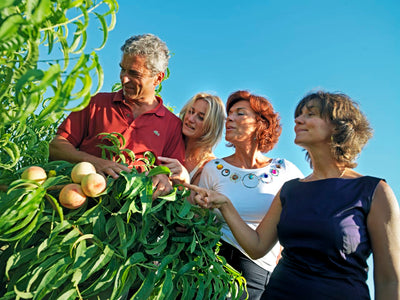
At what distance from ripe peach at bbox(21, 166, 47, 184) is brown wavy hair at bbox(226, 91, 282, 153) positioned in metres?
1.37

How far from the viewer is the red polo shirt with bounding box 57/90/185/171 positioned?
177 centimetres

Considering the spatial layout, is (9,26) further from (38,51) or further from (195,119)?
(195,119)

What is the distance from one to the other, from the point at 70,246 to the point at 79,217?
0.41ft

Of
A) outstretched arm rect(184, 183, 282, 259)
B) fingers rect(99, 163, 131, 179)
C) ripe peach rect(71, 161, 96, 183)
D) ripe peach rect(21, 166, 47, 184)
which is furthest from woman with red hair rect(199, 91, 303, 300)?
ripe peach rect(21, 166, 47, 184)

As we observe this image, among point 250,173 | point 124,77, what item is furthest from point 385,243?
point 124,77

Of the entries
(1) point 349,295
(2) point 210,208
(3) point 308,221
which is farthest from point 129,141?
(1) point 349,295

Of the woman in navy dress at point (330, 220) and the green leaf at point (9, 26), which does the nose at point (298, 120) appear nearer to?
the woman in navy dress at point (330, 220)

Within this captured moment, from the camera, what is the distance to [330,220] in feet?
4.34

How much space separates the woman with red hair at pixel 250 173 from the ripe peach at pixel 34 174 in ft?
2.79

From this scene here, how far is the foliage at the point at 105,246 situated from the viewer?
1.05 metres

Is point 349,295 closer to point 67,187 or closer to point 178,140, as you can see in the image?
point 67,187

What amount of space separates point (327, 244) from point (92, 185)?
80cm

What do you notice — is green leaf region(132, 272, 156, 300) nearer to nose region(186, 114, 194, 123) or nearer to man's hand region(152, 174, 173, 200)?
man's hand region(152, 174, 173, 200)

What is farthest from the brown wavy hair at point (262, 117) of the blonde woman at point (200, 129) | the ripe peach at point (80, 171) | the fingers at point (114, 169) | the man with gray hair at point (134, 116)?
the ripe peach at point (80, 171)
